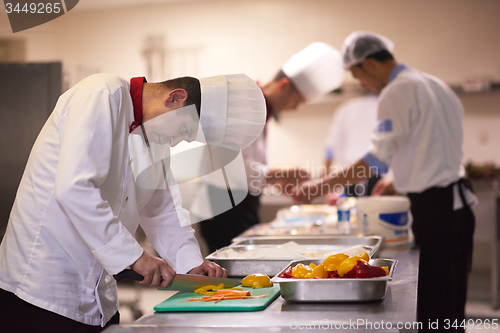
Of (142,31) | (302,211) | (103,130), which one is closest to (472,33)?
(302,211)

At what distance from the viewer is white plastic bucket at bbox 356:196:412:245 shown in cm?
181

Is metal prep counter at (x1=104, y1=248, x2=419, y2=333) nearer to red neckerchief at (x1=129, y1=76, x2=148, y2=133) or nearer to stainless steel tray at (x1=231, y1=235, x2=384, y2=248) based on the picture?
red neckerchief at (x1=129, y1=76, x2=148, y2=133)

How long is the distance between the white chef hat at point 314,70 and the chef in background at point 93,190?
111cm

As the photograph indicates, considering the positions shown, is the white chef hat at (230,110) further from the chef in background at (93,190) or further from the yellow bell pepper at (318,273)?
the yellow bell pepper at (318,273)

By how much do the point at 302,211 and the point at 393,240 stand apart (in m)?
0.77

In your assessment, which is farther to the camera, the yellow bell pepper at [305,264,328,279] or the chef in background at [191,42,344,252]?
the chef in background at [191,42,344,252]

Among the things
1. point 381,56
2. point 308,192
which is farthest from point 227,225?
point 381,56

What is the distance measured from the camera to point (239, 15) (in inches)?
168

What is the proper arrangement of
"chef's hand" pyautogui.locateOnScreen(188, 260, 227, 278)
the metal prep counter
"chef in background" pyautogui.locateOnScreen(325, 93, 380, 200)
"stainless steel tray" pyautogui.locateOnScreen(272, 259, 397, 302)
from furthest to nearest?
"chef in background" pyautogui.locateOnScreen(325, 93, 380, 200) → "chef's hand" pyautogui.locateOnScreen(188, 260, 227, 278) → "stainless steel tray" pyautogui.locateOnScreen(272, 259, 397, 302) → the metal prep counter

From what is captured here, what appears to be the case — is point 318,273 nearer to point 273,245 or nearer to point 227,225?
point 273,245

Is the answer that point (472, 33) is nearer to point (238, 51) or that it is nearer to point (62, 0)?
point (238, 51)

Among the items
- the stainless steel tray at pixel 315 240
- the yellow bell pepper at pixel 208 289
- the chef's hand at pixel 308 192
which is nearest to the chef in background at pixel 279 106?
the chef's hand at pixel 308 192

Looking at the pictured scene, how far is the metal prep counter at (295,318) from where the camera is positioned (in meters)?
0.90

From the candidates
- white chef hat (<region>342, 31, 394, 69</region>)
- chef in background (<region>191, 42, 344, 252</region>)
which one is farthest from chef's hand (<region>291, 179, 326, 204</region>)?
white chef hat (<region>342, 31, 394, 69</region>)
